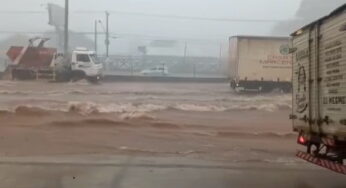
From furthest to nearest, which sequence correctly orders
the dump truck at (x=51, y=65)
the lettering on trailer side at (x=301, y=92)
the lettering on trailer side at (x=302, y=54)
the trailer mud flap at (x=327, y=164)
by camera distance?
the dump truck at (x=51, y=65) → the lettering on trailer side at (x=301, y=92) → the lettering on trailer side at (x=302, y=54) → the trailer mud flap at (x=327, y=164)

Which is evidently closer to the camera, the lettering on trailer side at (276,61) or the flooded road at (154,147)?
the flooded road at (154,147)

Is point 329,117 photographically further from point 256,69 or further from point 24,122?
point 256,69

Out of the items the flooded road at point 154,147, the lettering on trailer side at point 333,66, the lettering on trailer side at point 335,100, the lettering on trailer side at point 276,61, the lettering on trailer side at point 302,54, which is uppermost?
the lettering on trailer side at point 276,61

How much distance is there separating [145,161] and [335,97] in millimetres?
4511

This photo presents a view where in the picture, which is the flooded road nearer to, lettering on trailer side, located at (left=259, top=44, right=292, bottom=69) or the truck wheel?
lettering on trailer side, located at (left=259, top=44, right=292, bottom=69)

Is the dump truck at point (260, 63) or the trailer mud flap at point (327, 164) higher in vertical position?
the dump truck at point (260, 63)

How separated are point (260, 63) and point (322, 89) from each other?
27.9 metres

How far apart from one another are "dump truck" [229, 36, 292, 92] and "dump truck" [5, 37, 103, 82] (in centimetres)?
1237

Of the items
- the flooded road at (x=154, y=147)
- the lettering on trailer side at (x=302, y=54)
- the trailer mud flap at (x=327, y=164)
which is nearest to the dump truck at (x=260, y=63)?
the flooded road at (x=154, y=147)

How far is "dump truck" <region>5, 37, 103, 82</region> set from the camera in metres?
45.4

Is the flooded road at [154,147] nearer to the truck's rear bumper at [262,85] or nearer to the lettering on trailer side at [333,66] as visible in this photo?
the lettering on trailer side at [333,66]

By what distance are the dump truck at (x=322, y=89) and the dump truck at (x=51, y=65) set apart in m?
35.2

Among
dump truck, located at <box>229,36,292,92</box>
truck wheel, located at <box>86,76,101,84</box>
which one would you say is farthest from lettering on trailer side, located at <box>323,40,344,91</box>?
truck wheel, located at <box>86,76,101,84</box>

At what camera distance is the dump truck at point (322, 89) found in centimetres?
822
